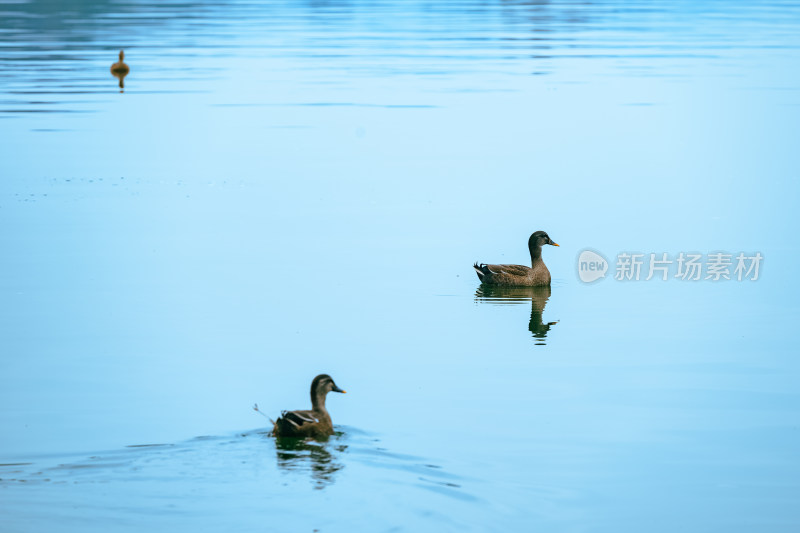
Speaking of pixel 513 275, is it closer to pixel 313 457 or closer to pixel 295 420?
pixel 295 420

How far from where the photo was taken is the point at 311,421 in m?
11.9

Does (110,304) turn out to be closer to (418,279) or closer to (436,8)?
(418,279)

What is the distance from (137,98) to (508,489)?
29802mm

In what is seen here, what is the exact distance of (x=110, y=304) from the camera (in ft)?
55.9

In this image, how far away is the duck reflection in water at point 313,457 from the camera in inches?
431

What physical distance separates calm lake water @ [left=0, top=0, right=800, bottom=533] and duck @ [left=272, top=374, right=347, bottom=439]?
16cm

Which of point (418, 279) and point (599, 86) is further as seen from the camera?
point (599, 86)

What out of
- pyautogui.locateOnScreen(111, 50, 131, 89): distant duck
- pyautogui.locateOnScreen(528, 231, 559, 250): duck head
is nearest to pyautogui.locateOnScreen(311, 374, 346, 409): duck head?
pyautogui.locateOnScreen(528, 231, 559, 250): duck head

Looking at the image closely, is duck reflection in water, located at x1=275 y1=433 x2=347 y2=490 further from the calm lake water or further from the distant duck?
the distant duck

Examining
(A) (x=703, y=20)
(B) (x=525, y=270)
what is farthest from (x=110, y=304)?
(A) (x=703, y=20)

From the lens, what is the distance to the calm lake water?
10797mm

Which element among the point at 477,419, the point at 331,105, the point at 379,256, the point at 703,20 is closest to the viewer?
the point at 477,419

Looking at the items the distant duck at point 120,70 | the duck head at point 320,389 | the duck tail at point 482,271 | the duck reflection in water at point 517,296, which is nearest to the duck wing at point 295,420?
the duck head at point 320,389

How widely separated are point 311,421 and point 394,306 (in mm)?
5102
